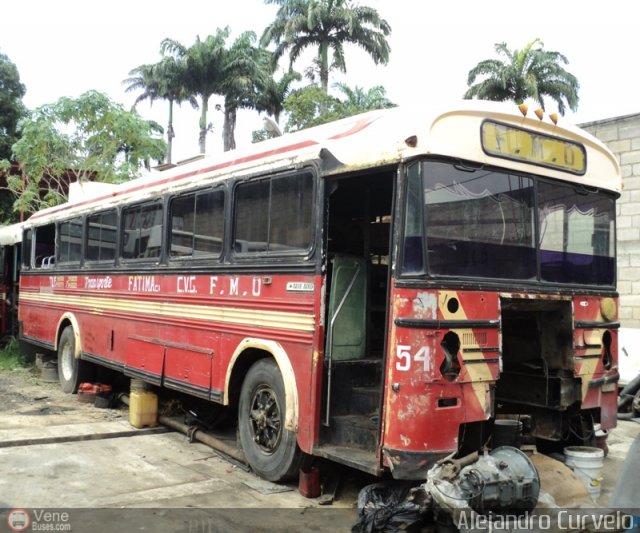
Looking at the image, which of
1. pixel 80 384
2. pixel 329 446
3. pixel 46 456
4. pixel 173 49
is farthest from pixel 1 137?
pixel 329 446

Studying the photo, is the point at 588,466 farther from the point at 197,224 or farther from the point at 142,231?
the point at 142,231

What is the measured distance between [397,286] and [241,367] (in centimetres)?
223

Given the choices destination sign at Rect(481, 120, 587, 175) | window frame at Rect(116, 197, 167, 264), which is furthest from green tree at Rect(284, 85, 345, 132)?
destination sign at Rect(481, 120, 587, 175)

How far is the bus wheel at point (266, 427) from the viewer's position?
5.23 metres

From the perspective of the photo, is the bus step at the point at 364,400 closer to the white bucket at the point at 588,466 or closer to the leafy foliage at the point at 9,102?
the white bucket at the point at 588,466

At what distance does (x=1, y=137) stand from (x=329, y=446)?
87.2 ft

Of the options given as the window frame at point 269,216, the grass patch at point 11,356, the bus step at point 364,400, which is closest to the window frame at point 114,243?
the window frame at point 269,216

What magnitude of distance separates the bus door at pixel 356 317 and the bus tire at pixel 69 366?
542 centimetres

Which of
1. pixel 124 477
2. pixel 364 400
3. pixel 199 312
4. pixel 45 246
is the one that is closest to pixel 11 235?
pixel 45 246

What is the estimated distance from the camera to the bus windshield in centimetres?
430

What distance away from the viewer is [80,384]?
9477mm

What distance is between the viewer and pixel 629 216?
1139 centimetres

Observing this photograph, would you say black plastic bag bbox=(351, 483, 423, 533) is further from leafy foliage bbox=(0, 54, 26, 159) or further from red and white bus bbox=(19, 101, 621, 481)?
leafy foliage bbox=(0, 54, 26, 159)

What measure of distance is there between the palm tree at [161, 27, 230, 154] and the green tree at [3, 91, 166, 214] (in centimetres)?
1629
